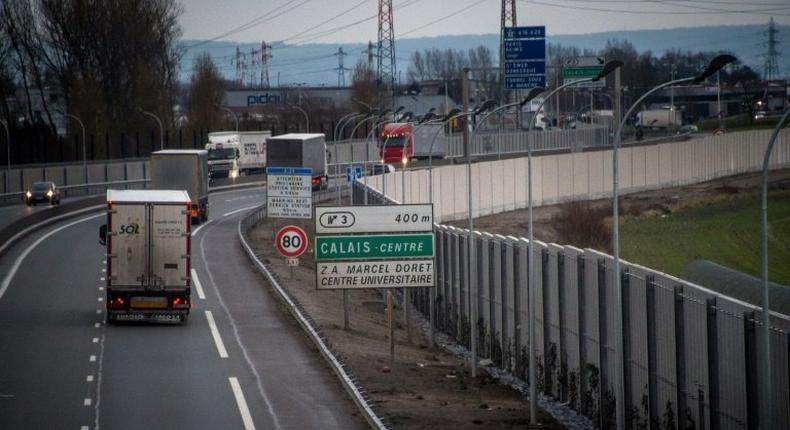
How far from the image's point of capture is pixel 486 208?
85.4 metres

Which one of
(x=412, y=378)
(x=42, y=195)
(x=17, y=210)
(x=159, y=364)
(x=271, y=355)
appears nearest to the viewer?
(x=412, y=378)

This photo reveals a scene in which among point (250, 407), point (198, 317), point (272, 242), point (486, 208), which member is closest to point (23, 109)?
point (486, 208)

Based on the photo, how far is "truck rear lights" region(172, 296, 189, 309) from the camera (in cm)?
3881

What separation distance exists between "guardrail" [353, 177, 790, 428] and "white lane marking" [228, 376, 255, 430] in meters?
6.85

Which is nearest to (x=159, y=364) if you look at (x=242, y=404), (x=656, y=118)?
(x=242, y=404)

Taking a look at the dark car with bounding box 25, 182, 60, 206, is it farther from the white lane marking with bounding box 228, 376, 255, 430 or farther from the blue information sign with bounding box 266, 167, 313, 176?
the white lane marking with bounding box 228, 376, 255, 430

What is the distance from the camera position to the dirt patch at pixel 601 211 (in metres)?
75.3

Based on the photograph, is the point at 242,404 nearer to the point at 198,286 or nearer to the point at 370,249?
the point at 370,249

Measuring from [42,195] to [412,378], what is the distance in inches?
2422

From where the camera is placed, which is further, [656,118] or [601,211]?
[656,118]

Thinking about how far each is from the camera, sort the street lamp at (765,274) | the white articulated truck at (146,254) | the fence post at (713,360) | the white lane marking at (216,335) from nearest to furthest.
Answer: the street lamp at (765,274) → the fence post at (713,360) → the white lane marking at (216,335) → the white articulated truck at (146,254)

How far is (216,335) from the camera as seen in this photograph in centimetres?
3747

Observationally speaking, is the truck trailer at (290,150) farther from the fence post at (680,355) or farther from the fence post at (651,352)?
the fence post at (680,355)

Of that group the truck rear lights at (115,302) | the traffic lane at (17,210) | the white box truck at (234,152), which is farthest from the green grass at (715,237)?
the white box truck at (234,152)
